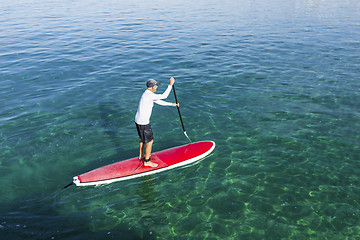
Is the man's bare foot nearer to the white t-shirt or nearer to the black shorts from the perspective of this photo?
the black shorts

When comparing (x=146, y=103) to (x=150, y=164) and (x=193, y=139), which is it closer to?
(x=150, y=164)

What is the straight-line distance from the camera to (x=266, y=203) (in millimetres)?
7566

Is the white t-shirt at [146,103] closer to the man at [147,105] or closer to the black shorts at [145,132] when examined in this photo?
Result: the man at [147,105]

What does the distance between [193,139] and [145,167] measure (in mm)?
2846

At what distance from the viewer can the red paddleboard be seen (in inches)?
330

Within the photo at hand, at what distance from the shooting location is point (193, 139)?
10.9 metres

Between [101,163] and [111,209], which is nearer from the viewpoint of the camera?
[111,209]

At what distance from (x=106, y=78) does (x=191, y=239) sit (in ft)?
45.4

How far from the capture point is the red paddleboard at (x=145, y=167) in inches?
330

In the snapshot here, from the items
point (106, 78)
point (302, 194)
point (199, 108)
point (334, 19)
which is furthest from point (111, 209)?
point (334, 19)

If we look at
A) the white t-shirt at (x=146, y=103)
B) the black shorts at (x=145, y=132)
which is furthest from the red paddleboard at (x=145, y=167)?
the white t-shirt at (x=146, y=103)

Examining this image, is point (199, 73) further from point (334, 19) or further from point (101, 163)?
point (334, 19)

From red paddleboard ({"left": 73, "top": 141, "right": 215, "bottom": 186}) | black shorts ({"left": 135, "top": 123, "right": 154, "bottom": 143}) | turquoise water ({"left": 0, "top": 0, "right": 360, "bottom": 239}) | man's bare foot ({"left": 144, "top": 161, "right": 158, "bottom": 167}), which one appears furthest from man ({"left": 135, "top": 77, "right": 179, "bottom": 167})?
turquoise water ({"left": 0, "top": 0, "right": 360, "bottom": 239})

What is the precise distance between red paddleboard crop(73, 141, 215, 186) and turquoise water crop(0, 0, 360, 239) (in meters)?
0.28
